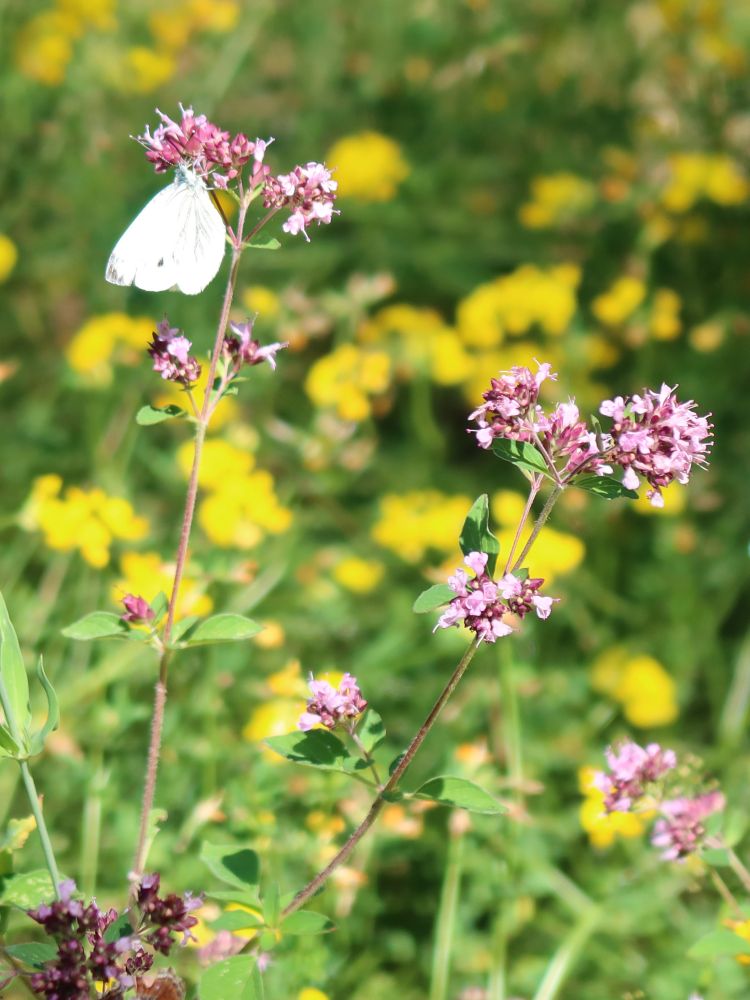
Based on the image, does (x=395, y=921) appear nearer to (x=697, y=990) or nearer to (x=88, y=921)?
(x=697, y=990)

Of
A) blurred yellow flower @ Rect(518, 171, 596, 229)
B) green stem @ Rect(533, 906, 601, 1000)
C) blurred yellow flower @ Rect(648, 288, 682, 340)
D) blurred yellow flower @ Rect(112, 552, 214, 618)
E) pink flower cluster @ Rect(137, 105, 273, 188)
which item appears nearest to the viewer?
pink flower cluster @ Rect(137, 105, 273, 188)

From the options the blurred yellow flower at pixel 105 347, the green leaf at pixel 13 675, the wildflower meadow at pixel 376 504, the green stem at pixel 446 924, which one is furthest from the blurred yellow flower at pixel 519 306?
the green leaf at pixel 13 675

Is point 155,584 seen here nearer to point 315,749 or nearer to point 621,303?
point 315,749

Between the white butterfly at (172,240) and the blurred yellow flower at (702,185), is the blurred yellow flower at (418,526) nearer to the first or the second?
the blurred yellow flower at (702,185)

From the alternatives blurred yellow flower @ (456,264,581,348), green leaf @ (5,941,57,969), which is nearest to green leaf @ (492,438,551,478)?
green leaf @ (5,941,57,969)

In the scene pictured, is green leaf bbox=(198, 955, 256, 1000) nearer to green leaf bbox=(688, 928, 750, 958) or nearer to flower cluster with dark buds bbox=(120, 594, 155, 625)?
flower cluster with dark buds bbox=(120, 594, 155, 625)

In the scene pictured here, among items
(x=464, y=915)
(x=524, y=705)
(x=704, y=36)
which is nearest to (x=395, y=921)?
(x=464, y=915)

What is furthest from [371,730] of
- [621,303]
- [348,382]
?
[621,303]
